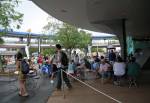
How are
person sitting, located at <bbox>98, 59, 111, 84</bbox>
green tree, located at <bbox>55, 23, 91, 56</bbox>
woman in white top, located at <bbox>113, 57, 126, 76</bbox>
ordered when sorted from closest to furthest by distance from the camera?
woman in white top, located at <bbox>113, 57, 126, 76</bbox>, person sitting, located at <bbox>98, 59, 111, 84</bbox>, green tree, located at <bbox>55, 23, 91, 56</bbox>

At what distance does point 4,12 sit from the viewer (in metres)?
24.9

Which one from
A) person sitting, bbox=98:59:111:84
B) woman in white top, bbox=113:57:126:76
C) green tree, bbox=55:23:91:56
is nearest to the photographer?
woman in white top, bbox=113:57:126:76

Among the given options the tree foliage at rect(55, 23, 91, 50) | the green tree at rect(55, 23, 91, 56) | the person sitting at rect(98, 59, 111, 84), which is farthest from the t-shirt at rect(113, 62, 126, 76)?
the green tree at rect(55, 23, 91, 56)

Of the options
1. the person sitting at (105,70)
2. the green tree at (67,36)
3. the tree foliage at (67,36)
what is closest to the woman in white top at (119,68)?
the person sitting at (105,70)

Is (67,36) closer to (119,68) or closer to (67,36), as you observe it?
(67,36)

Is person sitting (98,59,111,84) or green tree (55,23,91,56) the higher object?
green tree (55,23,91,56)

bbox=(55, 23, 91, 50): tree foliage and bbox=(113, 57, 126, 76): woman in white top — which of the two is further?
bbox=(55, 23, 91, 50): tree foliage

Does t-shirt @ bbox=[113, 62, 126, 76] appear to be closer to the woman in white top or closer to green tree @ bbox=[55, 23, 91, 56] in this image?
the woman in white top

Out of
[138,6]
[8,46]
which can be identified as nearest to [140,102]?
[138,6]

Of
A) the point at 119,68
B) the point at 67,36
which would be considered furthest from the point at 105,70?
the point at 67,36

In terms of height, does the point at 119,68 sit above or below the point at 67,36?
below

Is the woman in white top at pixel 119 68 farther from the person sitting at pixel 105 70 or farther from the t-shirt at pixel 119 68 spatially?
the person sitting at pixel 105 70

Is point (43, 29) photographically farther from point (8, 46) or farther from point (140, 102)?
point (8, 46)

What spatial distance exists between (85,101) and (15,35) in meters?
100
